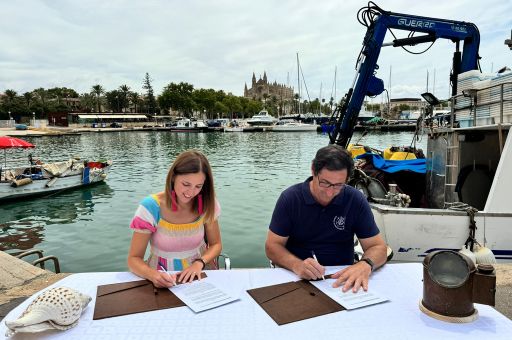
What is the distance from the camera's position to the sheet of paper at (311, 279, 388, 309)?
2.01 m

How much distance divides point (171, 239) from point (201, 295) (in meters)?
0.77

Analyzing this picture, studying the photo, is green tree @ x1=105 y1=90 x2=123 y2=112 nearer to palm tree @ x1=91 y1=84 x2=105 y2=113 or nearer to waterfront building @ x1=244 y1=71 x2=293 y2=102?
palm tree @ x1=91 y1=84 x2=105 y2=113

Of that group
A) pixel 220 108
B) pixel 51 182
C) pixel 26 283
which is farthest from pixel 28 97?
pixel 26 283

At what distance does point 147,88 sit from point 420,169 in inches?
4339

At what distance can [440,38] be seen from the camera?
28.2 feet

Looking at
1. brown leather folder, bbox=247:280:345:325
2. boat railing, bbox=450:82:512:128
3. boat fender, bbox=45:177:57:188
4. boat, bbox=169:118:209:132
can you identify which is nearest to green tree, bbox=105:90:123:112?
boat, bbox=169:118:209:132

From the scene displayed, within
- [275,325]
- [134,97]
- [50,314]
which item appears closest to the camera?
[50,314]

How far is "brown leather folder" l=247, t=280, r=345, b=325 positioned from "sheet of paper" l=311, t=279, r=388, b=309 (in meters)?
0.03

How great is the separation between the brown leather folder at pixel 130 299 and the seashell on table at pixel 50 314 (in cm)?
14

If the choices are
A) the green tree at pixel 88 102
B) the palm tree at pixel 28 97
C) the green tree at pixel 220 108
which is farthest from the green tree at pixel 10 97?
the green tree at pixel 220 108

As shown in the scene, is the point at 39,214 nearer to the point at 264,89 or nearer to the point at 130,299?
the point at 130,299

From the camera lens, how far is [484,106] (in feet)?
19.8

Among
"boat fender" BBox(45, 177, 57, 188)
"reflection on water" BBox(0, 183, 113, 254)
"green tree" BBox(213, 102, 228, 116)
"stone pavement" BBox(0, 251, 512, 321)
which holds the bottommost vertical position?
"reflection on water" BBox(0, 183, 113, 254)

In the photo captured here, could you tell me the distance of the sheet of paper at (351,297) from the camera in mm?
2012
